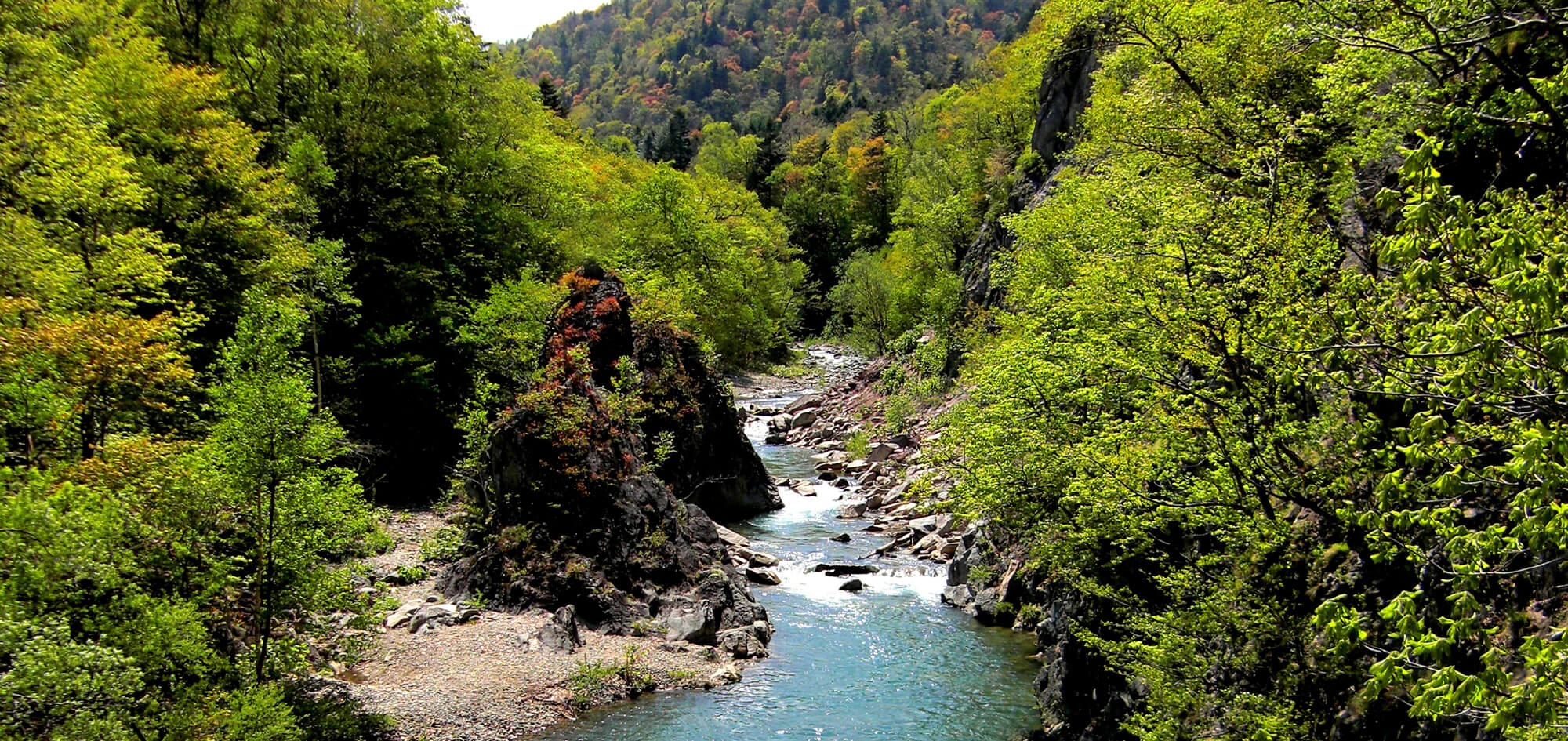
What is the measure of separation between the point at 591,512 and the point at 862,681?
8.50 meters

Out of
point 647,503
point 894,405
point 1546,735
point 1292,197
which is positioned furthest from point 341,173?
point 1546,735

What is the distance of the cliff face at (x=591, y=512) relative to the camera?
2089cm

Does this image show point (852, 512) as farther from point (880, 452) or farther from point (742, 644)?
point (742, 644)

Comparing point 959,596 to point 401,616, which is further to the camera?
point 959,596

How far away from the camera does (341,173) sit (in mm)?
30219

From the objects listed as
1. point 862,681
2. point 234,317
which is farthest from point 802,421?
point 234,317

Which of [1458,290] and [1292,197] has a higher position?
[1292,197]

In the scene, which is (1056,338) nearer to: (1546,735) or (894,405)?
(1546,735)

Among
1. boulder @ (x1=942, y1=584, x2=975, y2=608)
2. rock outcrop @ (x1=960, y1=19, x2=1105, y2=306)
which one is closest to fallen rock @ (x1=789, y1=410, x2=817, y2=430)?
rock outcrop @ (x1=960, y1=19, x2=1105, y2=306)

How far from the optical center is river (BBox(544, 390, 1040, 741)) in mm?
16188

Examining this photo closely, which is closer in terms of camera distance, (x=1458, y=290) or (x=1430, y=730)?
(x=1458, y=290)

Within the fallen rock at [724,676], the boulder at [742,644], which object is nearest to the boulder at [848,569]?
the boulder at [742,644]

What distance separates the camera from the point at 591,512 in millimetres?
22250

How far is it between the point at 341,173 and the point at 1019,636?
91.0ft
